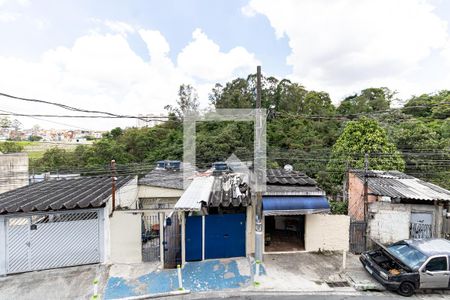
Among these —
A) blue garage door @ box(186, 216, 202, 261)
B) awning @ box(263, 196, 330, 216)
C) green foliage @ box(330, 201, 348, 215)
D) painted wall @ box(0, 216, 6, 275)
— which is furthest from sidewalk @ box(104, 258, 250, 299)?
green foliage @ box(330, 201, 348, 215)

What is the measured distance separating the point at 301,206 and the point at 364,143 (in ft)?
41.9

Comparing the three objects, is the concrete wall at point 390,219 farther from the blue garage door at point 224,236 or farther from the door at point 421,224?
the blue garage door at point 224,236

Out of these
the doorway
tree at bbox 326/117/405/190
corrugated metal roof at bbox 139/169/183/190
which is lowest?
the doorway

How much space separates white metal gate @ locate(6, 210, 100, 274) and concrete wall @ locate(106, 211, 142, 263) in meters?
0.64

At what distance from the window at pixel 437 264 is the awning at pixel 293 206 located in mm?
3313

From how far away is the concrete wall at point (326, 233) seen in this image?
10.2 m

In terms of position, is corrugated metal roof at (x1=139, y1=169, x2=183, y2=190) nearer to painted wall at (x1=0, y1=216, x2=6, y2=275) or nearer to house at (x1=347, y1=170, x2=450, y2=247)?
painted wall at (x1=0, y1=216, x2=6, y2=275)

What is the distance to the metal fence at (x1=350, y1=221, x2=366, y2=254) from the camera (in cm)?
1032

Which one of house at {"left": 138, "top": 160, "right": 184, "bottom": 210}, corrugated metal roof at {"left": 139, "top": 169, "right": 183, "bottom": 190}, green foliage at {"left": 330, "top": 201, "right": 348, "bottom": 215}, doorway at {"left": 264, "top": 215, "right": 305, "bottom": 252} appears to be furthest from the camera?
green foliage at {"left": 330, "top": 201, "right": 348, "bottom": 215}

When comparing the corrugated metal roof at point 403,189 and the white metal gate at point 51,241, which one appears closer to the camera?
the white metal gate at point 51,241

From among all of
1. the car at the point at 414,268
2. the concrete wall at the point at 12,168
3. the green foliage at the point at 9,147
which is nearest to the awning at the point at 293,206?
the car at the point at 414,268

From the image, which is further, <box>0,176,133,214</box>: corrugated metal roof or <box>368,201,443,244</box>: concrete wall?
<box>368,201,443,244</box>: concrete wall

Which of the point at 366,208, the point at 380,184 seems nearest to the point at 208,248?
the point at 366,208

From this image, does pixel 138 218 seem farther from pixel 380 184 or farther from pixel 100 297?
pixel 380 184
